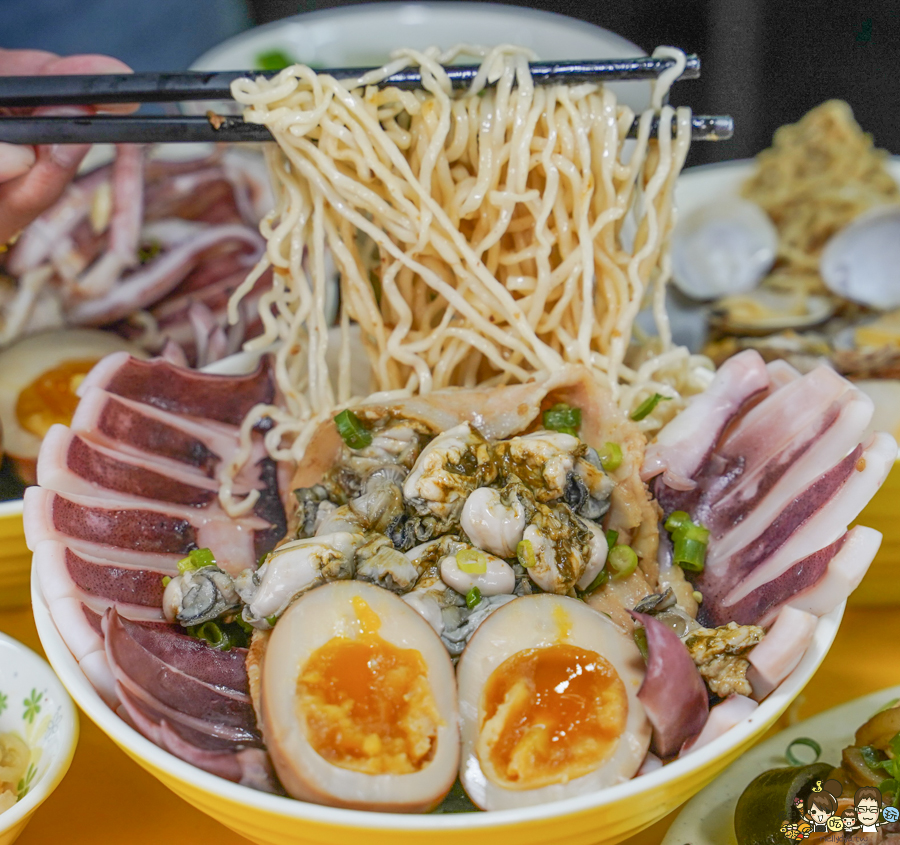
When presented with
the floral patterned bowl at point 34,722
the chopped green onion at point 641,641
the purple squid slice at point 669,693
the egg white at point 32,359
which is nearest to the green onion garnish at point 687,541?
the chopped green onion at point 641,641

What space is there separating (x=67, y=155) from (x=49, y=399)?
772mm

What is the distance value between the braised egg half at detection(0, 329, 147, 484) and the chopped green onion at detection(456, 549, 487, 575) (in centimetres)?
165

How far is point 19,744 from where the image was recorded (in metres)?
1.60

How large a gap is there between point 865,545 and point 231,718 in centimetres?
112

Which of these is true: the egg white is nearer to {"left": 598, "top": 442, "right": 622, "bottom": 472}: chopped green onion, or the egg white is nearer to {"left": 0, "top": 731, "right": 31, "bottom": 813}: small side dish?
{"left": 0, "top": 731, "right": 31, "bottom": 813}: small side dish

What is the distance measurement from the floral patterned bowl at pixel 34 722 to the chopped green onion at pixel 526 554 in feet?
2.96

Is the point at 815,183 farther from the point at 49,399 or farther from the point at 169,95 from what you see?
the point at 49,399

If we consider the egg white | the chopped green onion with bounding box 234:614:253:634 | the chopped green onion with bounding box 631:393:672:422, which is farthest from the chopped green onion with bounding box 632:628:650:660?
the egg white

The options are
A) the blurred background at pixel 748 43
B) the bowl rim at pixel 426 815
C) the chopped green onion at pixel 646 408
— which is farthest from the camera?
the blurred background at pixel 748 43

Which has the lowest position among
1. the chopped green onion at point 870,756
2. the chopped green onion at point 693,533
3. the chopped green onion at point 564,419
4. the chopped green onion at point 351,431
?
the chopped green onion at point 870,756

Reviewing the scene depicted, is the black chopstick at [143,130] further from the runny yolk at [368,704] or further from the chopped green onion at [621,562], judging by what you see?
the runny yolk at [368,704]

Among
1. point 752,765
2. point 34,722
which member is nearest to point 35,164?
point 34,722

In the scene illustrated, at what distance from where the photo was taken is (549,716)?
1239mm

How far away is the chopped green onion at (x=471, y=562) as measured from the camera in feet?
4.66
